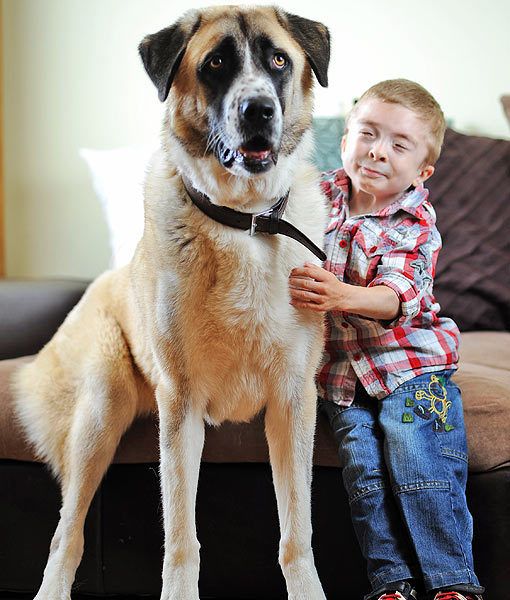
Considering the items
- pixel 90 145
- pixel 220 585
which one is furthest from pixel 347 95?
pixel 220 585

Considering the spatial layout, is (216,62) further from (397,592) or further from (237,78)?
(397,592)

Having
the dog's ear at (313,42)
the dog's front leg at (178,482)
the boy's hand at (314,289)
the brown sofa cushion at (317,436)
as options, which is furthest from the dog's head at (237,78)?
the brown sofa cushion at (317,436)

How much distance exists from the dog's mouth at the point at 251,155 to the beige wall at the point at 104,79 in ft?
4.97

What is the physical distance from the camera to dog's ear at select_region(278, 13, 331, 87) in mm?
1391

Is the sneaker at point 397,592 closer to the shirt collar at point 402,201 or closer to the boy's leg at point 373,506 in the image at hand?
the boy's leg at point 373,506

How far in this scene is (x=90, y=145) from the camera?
2.95 m

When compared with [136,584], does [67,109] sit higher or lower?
A: higher

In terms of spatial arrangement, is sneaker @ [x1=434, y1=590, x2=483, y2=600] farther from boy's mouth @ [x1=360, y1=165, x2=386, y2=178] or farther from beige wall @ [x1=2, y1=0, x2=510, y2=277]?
beige wall @ [x1=2, y1=0, x2=510, y2=277]

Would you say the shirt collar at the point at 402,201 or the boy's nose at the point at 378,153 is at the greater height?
the boy's nose at the point at 378,153

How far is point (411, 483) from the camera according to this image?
4.72 feet

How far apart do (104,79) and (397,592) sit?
2090mm

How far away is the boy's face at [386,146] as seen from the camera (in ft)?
5.25

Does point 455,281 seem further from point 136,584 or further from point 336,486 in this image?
point 136,584

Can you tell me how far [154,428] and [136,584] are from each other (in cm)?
31
